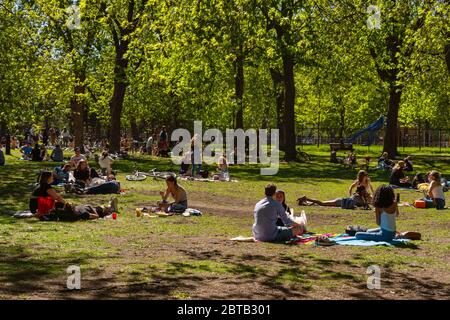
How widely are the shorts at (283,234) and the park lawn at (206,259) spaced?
0.46 metres

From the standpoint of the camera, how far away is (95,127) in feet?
275

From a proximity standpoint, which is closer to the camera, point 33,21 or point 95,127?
point 33,21

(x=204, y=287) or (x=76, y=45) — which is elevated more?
(x=76, y=45)

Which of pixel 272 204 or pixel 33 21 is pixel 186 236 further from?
Result: pixel 33 21

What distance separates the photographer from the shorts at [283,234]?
14391mm

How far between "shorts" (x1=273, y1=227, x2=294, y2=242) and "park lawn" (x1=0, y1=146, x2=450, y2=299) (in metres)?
0.46

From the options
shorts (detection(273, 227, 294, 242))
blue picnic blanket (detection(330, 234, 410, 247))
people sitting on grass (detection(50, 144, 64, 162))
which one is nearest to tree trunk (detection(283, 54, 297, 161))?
people sitting on grass (detection(50, 144, 64, 162))

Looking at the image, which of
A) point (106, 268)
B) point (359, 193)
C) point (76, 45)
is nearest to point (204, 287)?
point (106, 268)

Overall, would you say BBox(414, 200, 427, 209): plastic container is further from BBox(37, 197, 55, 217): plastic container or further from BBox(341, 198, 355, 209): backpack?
BBox(37, 197, 55, 217): plastic container

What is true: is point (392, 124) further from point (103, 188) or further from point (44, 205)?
point (44, 205)

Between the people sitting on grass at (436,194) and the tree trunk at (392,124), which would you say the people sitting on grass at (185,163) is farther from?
the tree trunk at (392,124)

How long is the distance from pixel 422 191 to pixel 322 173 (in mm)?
10034

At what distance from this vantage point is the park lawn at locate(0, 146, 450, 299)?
9.71 m

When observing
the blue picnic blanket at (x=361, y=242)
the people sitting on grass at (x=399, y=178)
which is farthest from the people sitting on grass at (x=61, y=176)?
the blue picnic blanket at (x=361, y=242)
